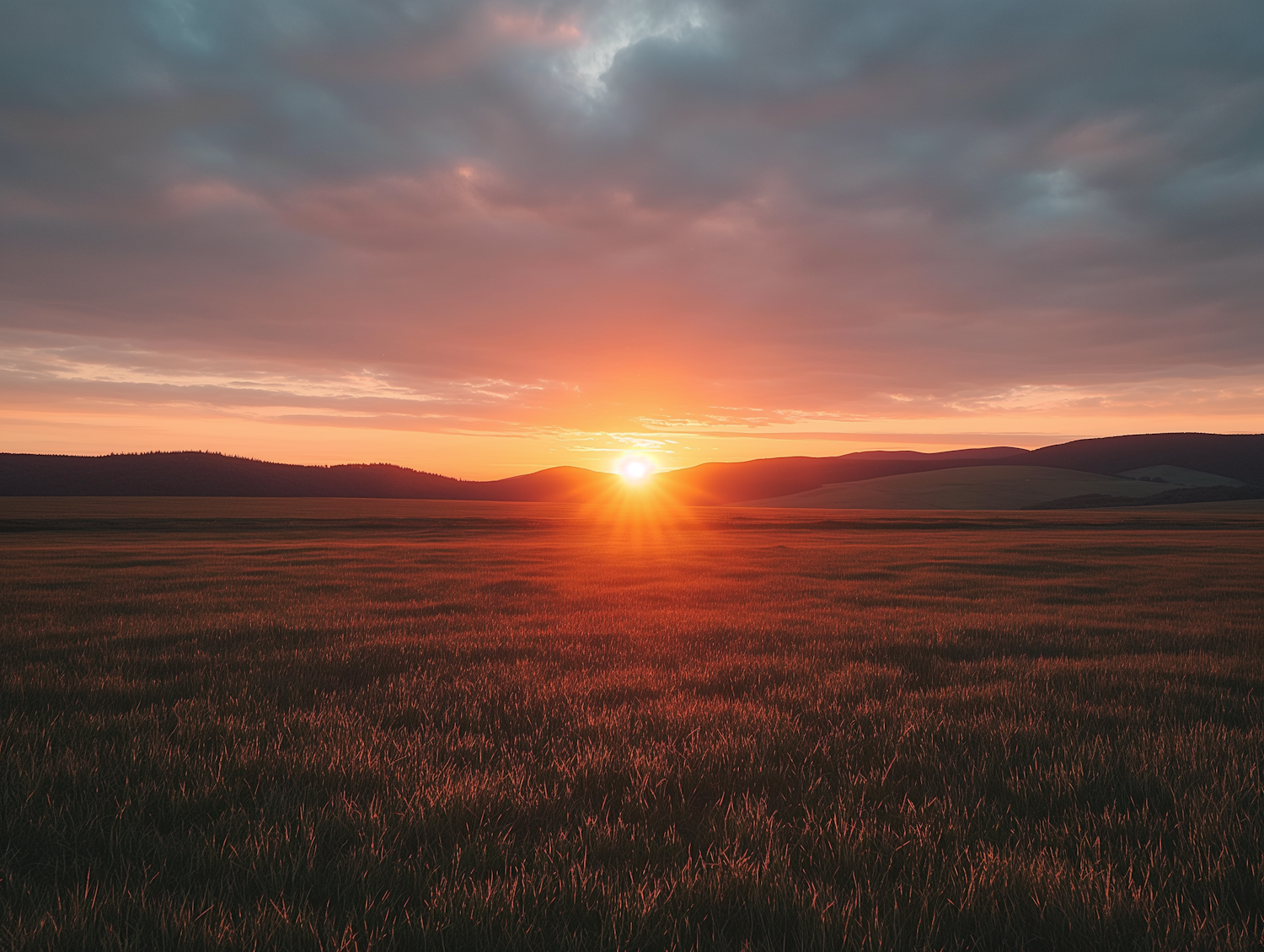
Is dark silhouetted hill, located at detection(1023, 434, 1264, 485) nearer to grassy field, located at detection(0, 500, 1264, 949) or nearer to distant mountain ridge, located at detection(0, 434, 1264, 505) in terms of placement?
distant mountain ridge, located at detection(0, 434, 1264, 505)

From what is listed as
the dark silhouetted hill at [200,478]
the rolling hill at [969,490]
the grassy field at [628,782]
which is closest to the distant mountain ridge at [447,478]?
the dark silhouetted hill at [200,478]

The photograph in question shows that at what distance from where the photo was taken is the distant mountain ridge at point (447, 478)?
12744 cm

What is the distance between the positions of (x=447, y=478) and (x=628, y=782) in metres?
176

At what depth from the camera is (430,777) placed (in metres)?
4.05

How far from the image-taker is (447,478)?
172125 mm

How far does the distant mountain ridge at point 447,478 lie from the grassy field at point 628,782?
135 m

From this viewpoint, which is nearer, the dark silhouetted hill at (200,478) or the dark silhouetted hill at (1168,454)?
the dark silhouetted hill at (200,478)

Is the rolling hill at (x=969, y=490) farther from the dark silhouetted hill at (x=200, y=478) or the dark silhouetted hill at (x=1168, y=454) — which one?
the dark silhouetted hill at (x=200, y=478)

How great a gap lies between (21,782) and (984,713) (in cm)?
719

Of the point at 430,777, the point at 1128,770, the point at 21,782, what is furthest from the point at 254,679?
the point at 1128,770

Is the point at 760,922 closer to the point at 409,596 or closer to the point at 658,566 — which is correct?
the point at 409,596

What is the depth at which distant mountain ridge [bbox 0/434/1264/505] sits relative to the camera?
127 m

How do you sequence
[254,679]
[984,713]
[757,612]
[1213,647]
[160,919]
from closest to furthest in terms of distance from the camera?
[160,919]
[984,713]
[254,679]
[1213,647]
[757,612]

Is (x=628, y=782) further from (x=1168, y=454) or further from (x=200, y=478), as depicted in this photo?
(x=1168, y=454)
